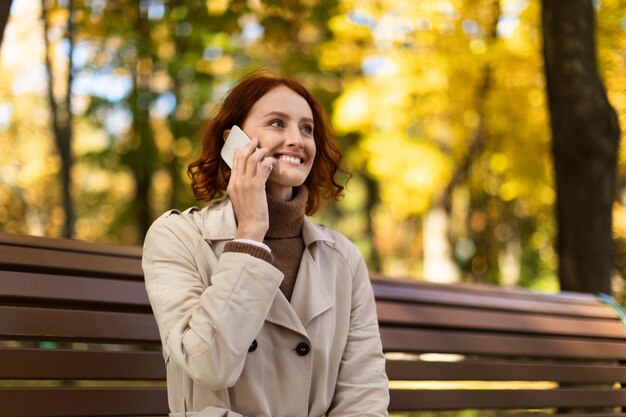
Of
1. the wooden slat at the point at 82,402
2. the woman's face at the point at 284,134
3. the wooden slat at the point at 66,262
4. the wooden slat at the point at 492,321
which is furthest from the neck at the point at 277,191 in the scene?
the wooden slat at the point at 492,321

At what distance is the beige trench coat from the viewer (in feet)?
9.05

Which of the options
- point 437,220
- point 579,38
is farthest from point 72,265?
point 437,220

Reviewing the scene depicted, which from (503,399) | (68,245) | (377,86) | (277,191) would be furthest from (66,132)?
(277,191)

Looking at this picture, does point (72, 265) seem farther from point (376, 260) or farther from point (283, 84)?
point (376, 260)

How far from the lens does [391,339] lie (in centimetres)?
431

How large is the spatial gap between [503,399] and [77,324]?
89.9 inches

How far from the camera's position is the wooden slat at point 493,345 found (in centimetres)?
437

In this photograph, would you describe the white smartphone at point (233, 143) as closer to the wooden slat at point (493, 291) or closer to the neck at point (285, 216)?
the neck at point (285, 216)

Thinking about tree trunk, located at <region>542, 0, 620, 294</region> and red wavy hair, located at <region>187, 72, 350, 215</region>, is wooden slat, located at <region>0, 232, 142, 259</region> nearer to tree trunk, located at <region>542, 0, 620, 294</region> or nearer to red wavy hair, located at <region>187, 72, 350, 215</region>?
red wavy hair, located at <region>187, 72, 350, 215</region>

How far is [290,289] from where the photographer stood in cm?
323

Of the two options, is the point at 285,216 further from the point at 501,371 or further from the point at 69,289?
the point at 501,371

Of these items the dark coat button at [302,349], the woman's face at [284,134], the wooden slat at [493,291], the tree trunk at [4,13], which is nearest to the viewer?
the dark coat button at [302,349]

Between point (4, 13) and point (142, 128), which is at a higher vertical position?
point (4, 13)

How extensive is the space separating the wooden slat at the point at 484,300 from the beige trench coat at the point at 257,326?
94 cm
